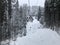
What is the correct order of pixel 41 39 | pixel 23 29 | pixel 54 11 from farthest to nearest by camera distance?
pixel 23 29
pixel 54 11
pixel 41 39

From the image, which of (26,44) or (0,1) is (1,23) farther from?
(26,44)

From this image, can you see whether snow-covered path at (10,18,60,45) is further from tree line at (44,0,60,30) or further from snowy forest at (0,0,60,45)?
tree line at (44,0,60,30)

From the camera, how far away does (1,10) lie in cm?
1484

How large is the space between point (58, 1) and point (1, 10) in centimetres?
935

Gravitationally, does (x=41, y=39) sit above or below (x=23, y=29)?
above

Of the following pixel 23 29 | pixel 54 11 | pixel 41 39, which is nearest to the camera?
pixel 41 39

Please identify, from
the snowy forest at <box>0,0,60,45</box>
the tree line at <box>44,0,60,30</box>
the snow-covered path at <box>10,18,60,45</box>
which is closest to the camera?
the snow-covered path at <box>10,18,60,45</box>

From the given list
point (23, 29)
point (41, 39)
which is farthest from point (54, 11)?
point (41, 39)

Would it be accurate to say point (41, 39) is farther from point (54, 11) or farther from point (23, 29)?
point (23, 29)

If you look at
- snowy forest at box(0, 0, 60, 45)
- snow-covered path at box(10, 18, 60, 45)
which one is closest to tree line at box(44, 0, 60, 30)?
snowy forest at box(0, 0, 60, 45)

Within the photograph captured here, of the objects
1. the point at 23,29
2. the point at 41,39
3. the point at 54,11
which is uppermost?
the point at 54,11

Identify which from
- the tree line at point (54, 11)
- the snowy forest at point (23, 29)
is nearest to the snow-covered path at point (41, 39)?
the snowy forest at point (23, 29)

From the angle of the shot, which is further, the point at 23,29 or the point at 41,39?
the point at 23,29

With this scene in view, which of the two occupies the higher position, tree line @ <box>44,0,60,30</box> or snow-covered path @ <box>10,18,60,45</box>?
tree line @ <box>44,0,60,30</box>
